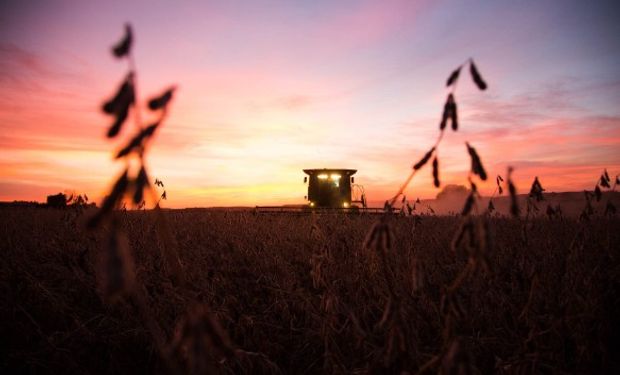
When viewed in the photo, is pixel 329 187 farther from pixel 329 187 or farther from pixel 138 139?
pixel 138 139

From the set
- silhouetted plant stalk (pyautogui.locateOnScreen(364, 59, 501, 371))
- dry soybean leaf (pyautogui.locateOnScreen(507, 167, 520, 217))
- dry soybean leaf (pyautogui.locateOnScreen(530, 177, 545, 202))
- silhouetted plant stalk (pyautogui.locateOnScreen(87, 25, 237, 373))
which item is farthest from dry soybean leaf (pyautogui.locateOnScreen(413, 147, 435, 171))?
dry soybean leaf (pyautogui.locateOnScreen(530, 177, 545, 202))

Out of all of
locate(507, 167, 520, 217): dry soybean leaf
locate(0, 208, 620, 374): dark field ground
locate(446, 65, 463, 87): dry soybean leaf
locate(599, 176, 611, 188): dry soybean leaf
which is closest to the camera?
locate(507, 167, 520, 217): dry soybean leaf

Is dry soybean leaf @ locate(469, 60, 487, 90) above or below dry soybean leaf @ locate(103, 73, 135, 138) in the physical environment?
Answer: above

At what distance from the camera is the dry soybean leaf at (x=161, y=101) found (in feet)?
2.85

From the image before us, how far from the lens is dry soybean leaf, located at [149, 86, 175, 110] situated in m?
0.87

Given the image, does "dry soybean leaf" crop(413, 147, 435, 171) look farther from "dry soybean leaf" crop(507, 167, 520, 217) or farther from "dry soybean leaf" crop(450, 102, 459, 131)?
"dry soybean leaf" crop(507, 167, 520, 217)

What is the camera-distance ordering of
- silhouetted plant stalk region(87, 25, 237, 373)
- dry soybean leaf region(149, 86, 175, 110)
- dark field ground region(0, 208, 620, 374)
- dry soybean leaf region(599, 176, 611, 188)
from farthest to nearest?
dry soybean leaf region(599, 176, 611, 188), dark field ground region(0, 208, 620, 374), dry soybean leaf region(149, 86, 175, 110), silhouetted plant stalk region(87, 25, 237, 373)

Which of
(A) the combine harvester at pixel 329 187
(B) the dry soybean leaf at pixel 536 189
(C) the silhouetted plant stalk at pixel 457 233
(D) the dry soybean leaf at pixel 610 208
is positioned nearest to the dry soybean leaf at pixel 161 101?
(C) the silhouetted plant stalk at pixel 457 233

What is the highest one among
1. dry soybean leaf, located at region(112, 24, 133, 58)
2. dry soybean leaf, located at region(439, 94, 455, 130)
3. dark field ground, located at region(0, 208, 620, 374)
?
dry soybean leaf, located at region(112, 24, 133, 58)

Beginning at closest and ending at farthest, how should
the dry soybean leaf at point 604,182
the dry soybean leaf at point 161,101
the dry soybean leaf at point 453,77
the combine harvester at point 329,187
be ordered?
the dry soybean leaf at point 161,101
the dry soybean leaf at point 453,77
the dry soybean leaf at point 604,182
the combine harvester at point 329,187

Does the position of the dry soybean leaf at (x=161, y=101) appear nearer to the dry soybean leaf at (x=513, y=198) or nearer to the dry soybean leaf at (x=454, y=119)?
the dry soybean leaf at (x=454, y=119)

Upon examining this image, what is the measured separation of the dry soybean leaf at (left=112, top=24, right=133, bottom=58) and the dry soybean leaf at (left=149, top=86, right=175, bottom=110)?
0.12 meters

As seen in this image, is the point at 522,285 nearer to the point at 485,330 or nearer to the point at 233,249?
the point at 485,330

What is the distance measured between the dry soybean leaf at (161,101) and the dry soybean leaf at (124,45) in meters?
0.12
